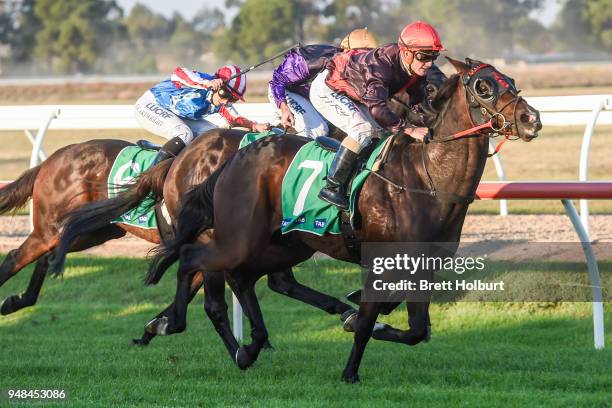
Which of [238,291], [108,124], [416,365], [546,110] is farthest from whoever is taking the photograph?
[108,124]

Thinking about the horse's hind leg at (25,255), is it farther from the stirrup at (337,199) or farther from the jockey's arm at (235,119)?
the stirrup at (337,199)

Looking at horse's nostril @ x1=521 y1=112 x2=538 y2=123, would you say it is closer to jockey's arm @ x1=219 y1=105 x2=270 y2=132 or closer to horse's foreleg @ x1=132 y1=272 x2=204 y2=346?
horse's foreleg @ x1=132 y1=272 x2=204 y2=346

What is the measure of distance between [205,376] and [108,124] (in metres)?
3.94

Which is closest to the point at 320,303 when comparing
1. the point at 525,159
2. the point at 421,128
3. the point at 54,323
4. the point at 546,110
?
the point at 421,128

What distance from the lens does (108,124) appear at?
351 inches

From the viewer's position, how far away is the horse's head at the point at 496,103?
4887 millimetres

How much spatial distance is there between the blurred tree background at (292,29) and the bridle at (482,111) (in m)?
54.7

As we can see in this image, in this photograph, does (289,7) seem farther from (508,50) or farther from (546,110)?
(546,110)

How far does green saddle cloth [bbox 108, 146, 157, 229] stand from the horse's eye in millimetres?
2410

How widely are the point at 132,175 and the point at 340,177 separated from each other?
1940 millimetres

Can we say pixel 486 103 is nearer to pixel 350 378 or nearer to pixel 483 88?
pixel 483 88

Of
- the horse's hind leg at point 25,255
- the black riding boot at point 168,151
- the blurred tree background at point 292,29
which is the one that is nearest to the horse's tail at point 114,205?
the black riding boot at point 168,151

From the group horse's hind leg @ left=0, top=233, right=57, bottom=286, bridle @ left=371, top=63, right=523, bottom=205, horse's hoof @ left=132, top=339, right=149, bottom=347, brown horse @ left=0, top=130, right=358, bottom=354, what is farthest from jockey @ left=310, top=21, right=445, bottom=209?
horse's hind leg @ left=0, top=233, right=57, bottom=286

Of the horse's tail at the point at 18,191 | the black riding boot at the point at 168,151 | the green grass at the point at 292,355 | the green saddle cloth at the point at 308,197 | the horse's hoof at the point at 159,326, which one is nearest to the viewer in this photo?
the green grass at the point at 292,355
